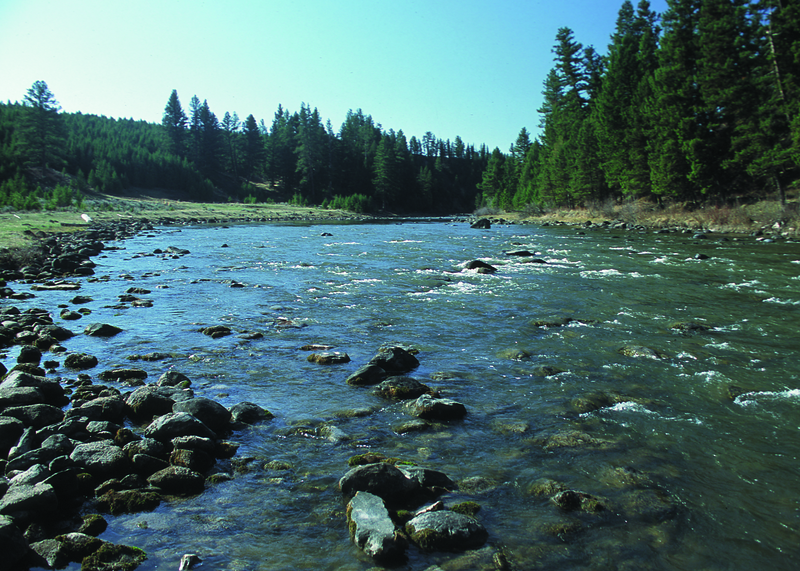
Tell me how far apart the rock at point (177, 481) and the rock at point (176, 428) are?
0.66 m

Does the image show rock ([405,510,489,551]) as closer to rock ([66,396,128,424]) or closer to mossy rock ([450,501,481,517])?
mossy rock ([450,501,481,517])

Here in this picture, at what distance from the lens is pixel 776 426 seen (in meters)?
5.46

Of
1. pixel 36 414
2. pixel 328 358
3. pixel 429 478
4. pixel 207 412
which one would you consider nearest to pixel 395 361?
pixel 328 358

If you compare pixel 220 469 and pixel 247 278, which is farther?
pixel 247 278

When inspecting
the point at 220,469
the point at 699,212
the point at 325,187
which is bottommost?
the point at 220,469

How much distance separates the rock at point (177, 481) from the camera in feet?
14.5

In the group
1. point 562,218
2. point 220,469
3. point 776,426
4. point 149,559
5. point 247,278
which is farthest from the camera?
point 562,218

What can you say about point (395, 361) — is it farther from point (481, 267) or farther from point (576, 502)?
point (481, 267)

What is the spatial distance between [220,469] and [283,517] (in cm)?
118

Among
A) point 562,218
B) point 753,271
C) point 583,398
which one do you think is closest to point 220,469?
point 583,398

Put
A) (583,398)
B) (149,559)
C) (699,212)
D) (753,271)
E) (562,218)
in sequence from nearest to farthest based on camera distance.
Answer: (149,559), (583,398), (753,271), (699,212), (562,218)

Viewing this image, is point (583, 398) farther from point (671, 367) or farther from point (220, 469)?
point (220, 469)

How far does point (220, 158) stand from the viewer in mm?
119375

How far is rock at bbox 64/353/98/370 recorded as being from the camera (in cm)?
771
